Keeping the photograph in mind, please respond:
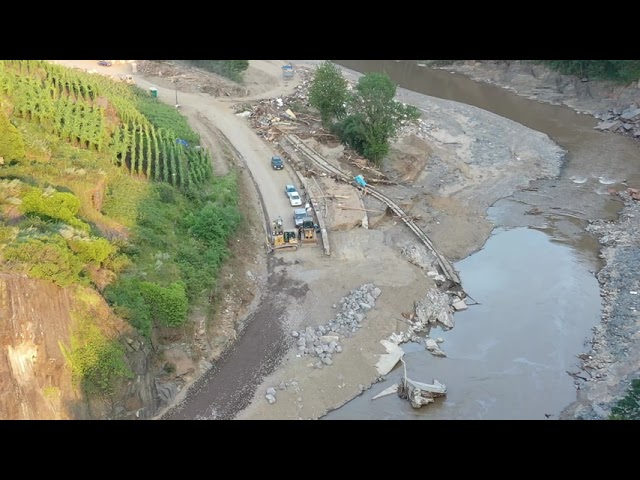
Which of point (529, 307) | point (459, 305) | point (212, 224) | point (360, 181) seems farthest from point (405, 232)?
point (212, 224)

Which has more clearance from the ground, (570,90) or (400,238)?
(570,90)

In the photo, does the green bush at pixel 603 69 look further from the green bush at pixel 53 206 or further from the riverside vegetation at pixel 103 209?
the green bush at pixel 53 206

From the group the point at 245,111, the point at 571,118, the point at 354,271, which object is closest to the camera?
the point at 354,271

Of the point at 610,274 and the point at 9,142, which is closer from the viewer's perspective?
the point at 9,142

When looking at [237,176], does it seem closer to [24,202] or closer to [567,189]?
[24,202]

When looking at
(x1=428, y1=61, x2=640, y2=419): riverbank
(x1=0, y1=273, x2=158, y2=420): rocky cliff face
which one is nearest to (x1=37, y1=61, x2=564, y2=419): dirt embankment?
(x1=0, y1=273, x2=158, y2=420): rocky cliff face

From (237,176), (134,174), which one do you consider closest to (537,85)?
(237,176)

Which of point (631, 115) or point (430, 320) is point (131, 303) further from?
point (631, 115)
